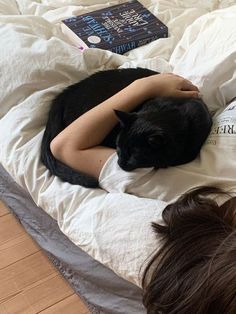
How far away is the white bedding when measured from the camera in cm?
83

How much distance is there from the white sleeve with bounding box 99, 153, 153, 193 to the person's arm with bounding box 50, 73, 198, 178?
0.02 meters

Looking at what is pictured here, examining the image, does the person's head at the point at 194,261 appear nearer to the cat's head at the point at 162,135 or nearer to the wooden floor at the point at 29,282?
the cat's head at the point at 162,135

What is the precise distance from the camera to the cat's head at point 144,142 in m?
0.89

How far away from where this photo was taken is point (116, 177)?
0.91 meters

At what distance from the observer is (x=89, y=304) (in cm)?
109

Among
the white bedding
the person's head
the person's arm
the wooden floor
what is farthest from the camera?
the wooden floor

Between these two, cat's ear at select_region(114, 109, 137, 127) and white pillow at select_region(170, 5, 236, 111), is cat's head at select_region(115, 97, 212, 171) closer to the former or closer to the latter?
cat's ear at select_region(114, 109, 137, 127)

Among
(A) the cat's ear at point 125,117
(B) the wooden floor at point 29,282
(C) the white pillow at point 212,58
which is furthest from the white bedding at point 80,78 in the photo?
(B) the wooden floor at point 29,282

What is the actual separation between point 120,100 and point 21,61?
0.32 metres

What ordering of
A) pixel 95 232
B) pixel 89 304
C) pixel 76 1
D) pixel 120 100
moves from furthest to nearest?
pixel 76 1 → pixel 89 304 → pixel 120 100 → pixel 95 232

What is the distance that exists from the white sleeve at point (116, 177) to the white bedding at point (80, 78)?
0.02 meters

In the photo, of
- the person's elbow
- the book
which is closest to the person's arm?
the person's elbow

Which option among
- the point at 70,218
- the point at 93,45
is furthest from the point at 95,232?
the point at 93,45

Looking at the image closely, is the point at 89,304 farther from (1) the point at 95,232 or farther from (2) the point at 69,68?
(2) the point at 69,68
